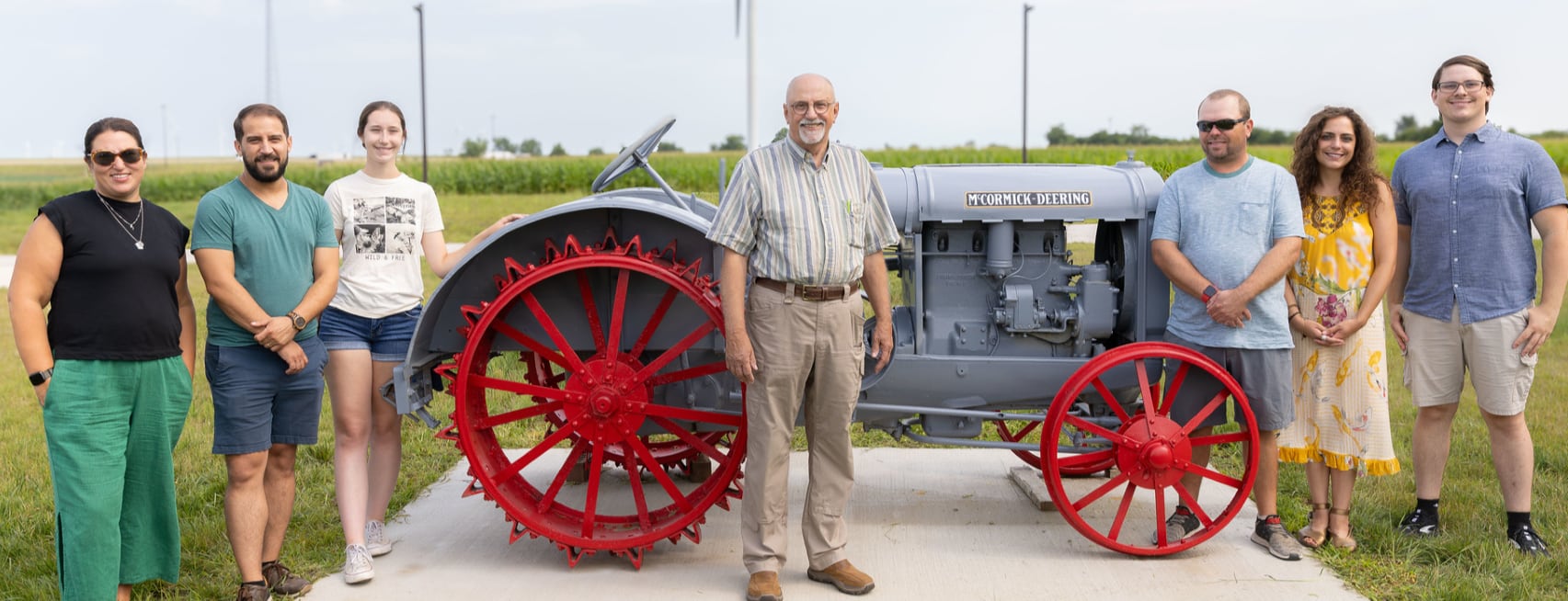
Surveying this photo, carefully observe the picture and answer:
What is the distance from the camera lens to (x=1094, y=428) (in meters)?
4.19

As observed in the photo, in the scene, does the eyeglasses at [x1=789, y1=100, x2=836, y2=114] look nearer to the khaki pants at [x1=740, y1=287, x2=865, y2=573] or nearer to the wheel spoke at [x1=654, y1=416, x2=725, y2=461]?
the khaki pants at [x1=740, y1=287, x2=865, y2=573]

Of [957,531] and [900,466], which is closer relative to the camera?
[957,531]

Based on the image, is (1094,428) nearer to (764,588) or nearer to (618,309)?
(764,588)

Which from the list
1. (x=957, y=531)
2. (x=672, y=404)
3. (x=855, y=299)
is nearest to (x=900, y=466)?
(x=957, y=531)

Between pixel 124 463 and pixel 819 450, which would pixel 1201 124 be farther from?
pixel 124 463

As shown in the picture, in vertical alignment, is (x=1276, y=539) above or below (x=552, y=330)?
below

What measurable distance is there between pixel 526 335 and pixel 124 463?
1322 mm

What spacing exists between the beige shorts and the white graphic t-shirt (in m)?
3.51

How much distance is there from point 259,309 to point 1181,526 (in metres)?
3.25

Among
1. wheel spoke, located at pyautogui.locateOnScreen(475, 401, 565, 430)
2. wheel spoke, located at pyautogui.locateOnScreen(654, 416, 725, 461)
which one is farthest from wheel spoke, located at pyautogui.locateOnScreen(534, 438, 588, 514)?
wheel spoke, located at pyautogui.locateOnScreen(654, 416, 725, 461)

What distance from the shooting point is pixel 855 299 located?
12.7 feet

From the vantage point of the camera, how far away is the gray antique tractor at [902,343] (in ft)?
13.6

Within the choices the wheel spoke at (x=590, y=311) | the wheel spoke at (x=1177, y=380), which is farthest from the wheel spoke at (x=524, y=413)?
Result: the wheel spoke at (x=1177, y=380)

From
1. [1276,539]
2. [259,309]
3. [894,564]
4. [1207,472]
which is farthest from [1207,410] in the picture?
[259,309]
